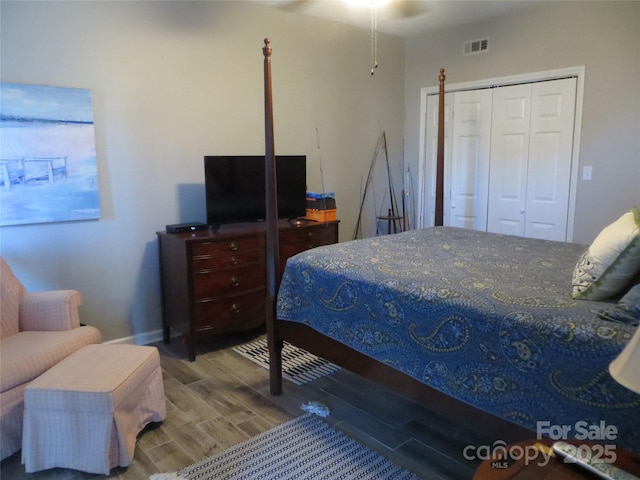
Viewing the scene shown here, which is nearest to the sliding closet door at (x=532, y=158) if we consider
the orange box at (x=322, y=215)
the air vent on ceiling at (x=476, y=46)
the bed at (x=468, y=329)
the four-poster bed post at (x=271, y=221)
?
the air vent on ceiling at (x=476, y=46)

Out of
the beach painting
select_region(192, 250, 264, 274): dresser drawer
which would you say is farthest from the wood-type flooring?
the beach painting

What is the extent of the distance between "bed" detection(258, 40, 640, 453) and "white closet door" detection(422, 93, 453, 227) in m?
2.07

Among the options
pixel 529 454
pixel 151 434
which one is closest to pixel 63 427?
pixel 151 434

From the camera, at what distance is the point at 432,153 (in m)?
4.77

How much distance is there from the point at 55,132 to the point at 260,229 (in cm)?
143

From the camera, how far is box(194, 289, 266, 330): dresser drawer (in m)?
3.15

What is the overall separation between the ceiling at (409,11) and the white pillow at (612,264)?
2538mm

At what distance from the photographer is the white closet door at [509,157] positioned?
4.05 meters

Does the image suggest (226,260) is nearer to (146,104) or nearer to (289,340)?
(289,340)

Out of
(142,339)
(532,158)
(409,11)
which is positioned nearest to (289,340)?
(142,339)

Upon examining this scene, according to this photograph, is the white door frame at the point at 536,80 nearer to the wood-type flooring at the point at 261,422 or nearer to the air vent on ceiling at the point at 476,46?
the air vent on ceiling at the point at 476,46

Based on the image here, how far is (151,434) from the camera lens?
228 centimetres

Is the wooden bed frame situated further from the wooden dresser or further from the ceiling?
the ceiling

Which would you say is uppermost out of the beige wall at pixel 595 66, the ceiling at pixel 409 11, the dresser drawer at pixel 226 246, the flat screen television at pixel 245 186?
the ceiling at pixel 409 11
